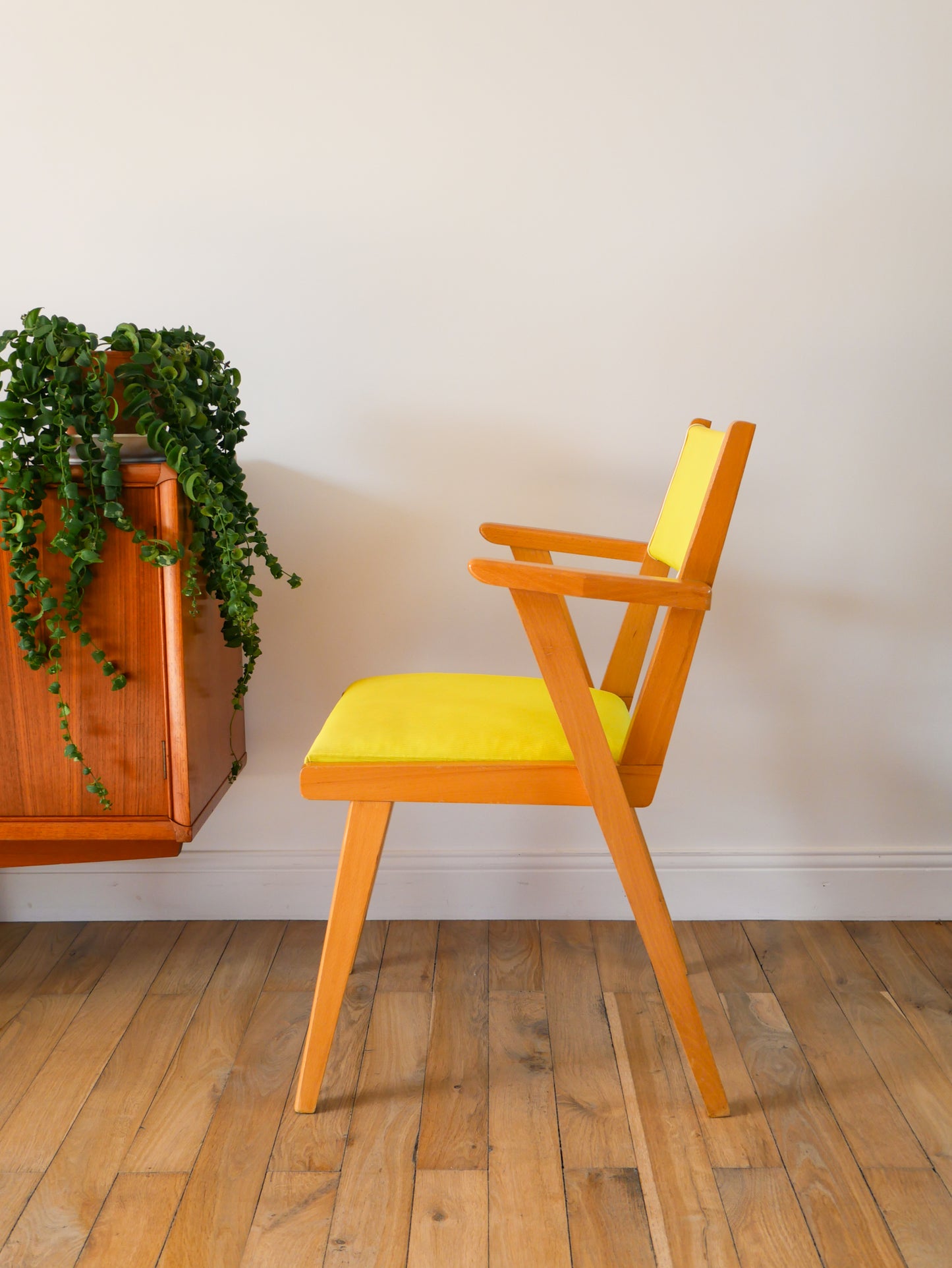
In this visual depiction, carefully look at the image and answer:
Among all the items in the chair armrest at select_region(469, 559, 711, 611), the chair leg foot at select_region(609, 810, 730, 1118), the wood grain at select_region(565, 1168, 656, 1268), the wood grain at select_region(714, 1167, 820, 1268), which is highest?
the chair armrest at select_region(469, 559, 711, 611)

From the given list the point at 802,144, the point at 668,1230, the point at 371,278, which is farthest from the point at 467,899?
the point at 802,144

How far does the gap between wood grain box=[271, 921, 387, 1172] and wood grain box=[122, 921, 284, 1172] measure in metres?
0.12

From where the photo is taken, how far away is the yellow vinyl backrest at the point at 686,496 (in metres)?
1.45

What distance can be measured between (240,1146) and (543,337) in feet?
4.69

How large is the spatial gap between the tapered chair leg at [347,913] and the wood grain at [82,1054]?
0.35 m

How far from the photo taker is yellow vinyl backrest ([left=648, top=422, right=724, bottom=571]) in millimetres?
1446

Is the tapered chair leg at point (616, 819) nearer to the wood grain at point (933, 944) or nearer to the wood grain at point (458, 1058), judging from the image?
the wood grain at point (458, 1058)

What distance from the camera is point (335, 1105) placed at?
143cm

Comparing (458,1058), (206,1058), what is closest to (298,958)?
(206,1058)

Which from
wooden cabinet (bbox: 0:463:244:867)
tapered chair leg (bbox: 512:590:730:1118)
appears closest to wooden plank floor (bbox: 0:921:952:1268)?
tapered chair leg (bbox: 512:590:730:1118)

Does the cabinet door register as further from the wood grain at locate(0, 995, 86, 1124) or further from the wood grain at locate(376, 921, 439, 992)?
the wood grain at locate(376, 921, 439, 992)

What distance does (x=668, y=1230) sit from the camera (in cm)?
120

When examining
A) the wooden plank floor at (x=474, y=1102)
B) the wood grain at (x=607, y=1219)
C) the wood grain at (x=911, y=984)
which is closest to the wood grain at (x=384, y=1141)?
the wooden plank floor at (x=474, y=1102)

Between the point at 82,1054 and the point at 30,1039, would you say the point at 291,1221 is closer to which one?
the point at 82,1054
